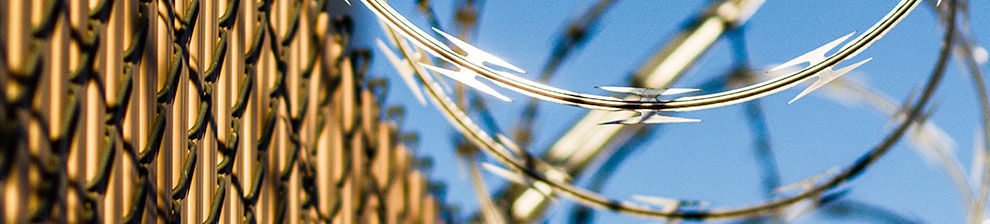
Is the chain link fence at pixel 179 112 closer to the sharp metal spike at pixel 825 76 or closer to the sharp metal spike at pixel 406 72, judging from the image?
the sharp metal spike at pixel 406 72

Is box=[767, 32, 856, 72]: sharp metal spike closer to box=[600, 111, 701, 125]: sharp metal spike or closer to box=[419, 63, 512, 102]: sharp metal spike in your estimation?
box=[600, 111, 701, 125]: sharp metal spike

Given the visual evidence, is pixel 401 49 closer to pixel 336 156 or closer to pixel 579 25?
pixel 336 156

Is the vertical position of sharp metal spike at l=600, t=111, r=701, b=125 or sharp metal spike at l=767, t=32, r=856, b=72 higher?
sharp metal spike at l=767, t=32, r=856, b=72

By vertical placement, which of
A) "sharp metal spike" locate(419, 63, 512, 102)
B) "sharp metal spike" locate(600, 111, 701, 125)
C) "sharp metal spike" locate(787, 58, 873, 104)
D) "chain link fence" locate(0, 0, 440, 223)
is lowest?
"chain link fence" locate(0, 0, 440, 223)

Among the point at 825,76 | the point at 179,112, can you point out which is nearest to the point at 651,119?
the point at 825,76

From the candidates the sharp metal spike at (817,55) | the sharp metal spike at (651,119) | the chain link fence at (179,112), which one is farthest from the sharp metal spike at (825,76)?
the chain link fence at (179,112)

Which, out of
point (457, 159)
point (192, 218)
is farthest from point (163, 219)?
point (457, 159)

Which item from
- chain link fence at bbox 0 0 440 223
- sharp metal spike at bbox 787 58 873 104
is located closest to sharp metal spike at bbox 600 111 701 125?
sharp metal spike at bbox 787 58 873 104

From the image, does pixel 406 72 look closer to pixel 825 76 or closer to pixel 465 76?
pixel 465 76
